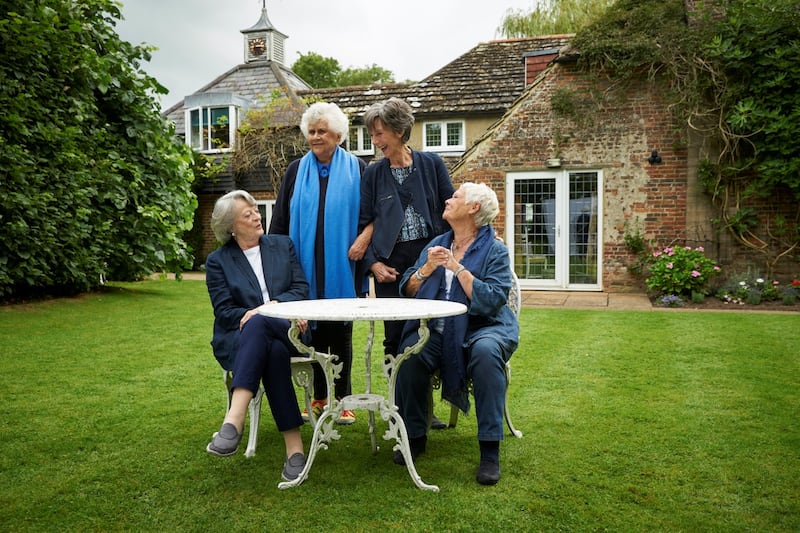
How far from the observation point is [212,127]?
20109 mm

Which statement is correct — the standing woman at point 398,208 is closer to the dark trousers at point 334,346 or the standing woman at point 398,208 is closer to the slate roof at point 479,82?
the dark trousers at point 334,346

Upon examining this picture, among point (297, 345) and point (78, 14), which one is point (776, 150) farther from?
point (78, 14)

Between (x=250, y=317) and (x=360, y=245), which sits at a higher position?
(x=360, y=245)

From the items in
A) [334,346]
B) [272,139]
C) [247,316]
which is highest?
[272,139]

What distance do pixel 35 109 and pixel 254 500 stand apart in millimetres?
7329

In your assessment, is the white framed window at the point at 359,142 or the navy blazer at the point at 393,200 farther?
the white framed window at the point at 359,142

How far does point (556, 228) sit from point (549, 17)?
13.9 metres

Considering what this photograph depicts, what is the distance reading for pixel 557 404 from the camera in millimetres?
4316

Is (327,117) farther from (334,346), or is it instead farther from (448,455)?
(448,455)

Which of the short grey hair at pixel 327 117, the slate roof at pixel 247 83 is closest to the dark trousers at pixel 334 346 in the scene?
the short grey hair at pixel 327 117

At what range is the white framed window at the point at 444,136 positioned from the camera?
56.5ft

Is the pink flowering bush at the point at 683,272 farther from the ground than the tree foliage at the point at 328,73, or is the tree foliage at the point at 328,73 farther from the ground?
the tree foliage at the point at 328,73

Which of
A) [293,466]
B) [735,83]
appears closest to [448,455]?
[293,466]

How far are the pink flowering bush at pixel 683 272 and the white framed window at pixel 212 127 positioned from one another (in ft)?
44.4
